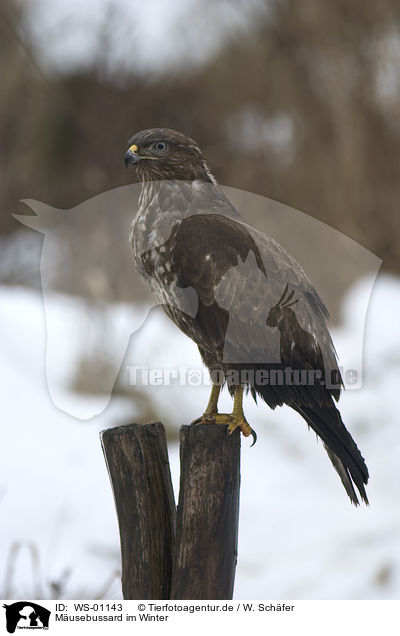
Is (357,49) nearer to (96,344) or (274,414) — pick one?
(274,414)

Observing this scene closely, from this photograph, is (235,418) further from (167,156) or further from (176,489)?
(176,489)

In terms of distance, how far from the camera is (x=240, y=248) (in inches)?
102

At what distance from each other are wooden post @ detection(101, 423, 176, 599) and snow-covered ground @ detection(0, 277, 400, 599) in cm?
139

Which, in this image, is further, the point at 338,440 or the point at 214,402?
the point at 214,402

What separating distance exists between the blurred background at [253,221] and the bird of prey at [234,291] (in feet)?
3.18

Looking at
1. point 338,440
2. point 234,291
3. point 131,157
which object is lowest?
point 338,440

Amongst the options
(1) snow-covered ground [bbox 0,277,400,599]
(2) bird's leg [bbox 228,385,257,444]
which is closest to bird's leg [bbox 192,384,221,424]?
(2) bird's leg [bbox 228,385,257,444]

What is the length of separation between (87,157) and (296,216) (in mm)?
3937

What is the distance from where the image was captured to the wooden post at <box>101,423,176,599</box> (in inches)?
105

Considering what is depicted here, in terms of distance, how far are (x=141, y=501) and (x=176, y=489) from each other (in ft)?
5.26

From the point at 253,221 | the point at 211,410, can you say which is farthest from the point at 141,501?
the point at 253,221

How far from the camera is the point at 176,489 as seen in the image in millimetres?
4270
